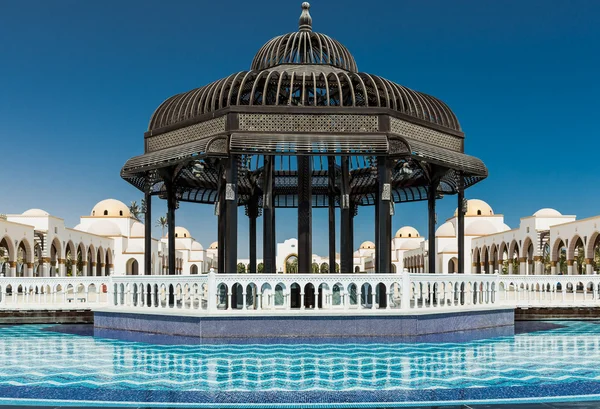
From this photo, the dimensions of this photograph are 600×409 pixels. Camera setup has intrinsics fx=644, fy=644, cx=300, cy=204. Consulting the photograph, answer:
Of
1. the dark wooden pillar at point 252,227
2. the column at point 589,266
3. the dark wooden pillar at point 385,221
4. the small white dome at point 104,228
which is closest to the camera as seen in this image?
the dark wooden pillar at point 385,221

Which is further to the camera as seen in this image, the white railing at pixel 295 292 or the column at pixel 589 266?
the column at pixel 589 266

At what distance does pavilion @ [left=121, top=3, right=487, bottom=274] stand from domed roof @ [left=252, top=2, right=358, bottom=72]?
3 centimetres

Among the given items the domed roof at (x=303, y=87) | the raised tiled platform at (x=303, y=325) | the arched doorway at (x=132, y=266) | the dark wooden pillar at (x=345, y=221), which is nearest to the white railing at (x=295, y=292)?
the raised tiled platform at (x=303, y=325)

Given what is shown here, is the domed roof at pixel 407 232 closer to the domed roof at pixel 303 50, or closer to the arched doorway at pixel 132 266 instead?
the arched doorway at pixel 132 266

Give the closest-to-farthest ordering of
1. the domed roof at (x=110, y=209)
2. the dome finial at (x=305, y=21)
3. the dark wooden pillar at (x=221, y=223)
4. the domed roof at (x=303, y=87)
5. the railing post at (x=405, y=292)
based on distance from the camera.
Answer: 1. the railing post at (x=405, y=292)
2. the domed roof at (x=303, y=87)
3. the dark wooden pillar at (x=221, y=223)
4. the dome finial at (x=305, y=21)
5. the domed roof at (x=110, y=209)

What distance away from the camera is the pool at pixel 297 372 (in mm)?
6621

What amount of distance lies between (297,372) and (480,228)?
178 ft

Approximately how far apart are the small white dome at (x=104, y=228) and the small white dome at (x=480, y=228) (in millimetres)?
32289

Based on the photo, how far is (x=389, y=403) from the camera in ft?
20.9

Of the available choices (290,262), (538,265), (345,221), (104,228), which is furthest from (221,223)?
(290,262)

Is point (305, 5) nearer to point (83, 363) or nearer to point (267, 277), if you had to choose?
point (267, 277)

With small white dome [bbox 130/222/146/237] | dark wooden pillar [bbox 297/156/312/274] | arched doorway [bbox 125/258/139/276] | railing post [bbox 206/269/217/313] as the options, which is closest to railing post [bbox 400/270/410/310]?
dark wooden pillar [bbox 297/156/312/274]

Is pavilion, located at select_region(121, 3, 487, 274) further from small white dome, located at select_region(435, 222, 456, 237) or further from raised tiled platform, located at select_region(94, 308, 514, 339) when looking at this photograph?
small white dome, located at select_region(435, 222, 456, 237)

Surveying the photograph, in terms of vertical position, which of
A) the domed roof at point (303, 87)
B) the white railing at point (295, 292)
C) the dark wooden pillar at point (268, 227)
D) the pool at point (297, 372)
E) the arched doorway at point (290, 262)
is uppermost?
the domed roof at point (303, 87)
